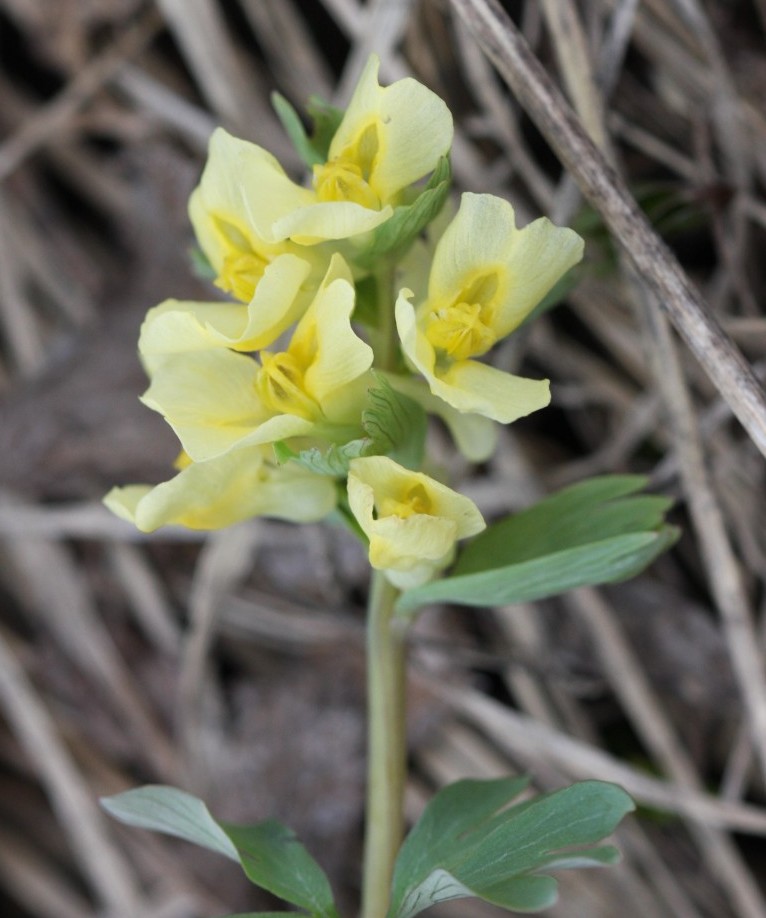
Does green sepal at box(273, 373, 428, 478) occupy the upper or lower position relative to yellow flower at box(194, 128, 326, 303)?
lower

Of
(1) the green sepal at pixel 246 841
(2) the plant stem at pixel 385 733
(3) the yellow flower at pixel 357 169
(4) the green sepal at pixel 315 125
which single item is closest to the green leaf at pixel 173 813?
(1) the green sepal at pixel 246 841

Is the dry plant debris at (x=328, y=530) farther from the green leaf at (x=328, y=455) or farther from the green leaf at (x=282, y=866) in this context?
the green leaf at (x=282, y=866)

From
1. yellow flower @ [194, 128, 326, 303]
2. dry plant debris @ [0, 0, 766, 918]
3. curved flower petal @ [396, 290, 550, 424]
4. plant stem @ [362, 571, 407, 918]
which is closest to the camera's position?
curved flower petal @ [396, 290, 550, 424]

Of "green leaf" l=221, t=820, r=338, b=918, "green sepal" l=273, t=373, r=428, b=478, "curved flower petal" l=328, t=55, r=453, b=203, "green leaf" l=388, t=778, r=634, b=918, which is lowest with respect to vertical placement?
"green leaf" l=388, t=778, r=634, b=918

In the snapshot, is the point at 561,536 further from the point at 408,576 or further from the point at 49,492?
the point at 49,492

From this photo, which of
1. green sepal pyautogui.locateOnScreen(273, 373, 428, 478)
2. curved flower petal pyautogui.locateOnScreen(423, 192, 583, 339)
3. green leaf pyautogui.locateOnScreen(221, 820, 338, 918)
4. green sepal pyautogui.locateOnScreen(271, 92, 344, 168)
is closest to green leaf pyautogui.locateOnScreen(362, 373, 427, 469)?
green sepal pyautogui.locateOnScreen(273, 373, 428, 478)

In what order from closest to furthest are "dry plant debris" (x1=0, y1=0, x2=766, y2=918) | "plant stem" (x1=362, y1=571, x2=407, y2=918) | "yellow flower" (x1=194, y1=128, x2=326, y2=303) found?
"yellow flower" (x1=194, y1=128, x2=326, y2=303) → "plant stem" (x1=362, y1=571, x2=407, y2=918) → "dry plant debris" (x1=0, y1=0, x2=766, y2=918)

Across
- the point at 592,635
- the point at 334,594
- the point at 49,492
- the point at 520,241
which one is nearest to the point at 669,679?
the point at 592,635

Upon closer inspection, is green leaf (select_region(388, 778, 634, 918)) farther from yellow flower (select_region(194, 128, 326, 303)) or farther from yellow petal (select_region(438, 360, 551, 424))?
yellow flower (select_region(194, 128, 326, 303))
